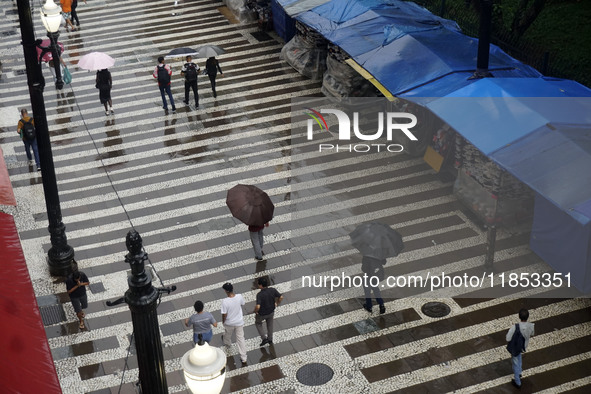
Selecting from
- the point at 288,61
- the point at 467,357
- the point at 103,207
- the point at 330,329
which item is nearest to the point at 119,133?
the point at 103,207

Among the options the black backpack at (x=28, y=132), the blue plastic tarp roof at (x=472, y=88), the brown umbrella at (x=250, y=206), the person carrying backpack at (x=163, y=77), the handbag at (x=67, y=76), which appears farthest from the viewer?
the handbag at (x=67, y=76)

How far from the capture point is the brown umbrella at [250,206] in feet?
52.3

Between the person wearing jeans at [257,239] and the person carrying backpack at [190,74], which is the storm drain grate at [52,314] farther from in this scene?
the person carrying backpack at [190,74]

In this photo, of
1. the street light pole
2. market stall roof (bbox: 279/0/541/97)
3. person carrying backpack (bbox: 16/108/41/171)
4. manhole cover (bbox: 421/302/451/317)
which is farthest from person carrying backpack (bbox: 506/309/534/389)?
person carrying backpack (bbox: 16/108/41/171)

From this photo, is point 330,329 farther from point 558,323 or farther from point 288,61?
point 288,61

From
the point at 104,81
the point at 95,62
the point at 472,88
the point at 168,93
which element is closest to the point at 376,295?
the point at 472,88

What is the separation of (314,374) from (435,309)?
2.81 m

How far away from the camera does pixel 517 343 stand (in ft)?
43.3

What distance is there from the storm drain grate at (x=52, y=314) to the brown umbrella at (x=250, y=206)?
3.57m

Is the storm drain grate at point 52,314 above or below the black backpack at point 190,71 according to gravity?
below

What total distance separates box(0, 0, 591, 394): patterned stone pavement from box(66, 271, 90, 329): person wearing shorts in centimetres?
41

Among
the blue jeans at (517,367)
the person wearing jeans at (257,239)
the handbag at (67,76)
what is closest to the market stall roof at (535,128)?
the blue jeans at (517,367)

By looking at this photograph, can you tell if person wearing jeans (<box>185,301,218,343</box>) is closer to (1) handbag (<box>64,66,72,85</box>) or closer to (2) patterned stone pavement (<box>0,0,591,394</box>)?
(2) patterned stone pavement (<box>0,0,591,394</box>)

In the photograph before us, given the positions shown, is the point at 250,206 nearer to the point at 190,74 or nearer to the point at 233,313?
the point at 233,313
